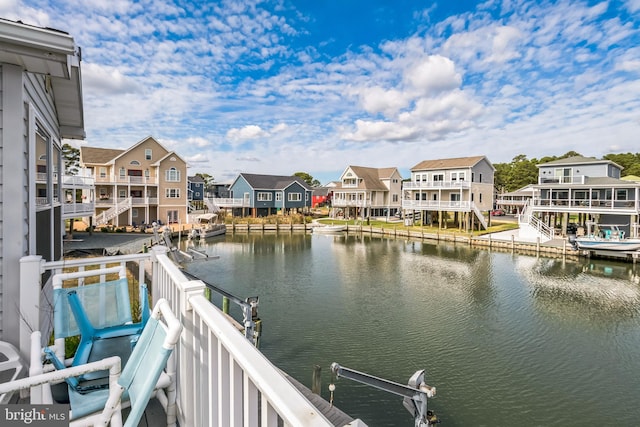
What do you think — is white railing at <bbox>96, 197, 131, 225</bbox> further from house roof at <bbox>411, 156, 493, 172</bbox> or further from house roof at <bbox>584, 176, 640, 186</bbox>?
house roof at <bbox>584, 176, 640, 186</bbox>

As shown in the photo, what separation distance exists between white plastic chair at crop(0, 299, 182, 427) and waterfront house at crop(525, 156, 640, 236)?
3335 centimetres

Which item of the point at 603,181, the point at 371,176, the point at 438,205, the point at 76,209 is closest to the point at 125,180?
the point at 76,209

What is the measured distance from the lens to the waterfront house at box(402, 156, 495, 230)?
35969 mm

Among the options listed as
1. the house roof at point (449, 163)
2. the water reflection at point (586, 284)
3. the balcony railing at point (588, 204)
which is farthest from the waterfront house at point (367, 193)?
the water reflection at point (586, 284)

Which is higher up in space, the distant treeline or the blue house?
the distant treeline

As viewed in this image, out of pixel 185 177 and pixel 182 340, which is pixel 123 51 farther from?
pixel 185 177

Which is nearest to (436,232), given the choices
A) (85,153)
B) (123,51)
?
(123,51)

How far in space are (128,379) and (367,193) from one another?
45.2 metres

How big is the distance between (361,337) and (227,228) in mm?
30298

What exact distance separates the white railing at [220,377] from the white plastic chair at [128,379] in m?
0.18

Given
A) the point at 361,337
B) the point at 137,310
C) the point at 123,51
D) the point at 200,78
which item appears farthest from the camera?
the point at 200,78

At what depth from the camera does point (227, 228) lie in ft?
129

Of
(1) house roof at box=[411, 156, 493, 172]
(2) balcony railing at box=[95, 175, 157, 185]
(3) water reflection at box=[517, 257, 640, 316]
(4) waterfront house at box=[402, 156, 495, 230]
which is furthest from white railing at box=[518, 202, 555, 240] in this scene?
(2) balcony railing at box=[95, 175, 157, 185]

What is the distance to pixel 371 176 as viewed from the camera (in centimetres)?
4966
